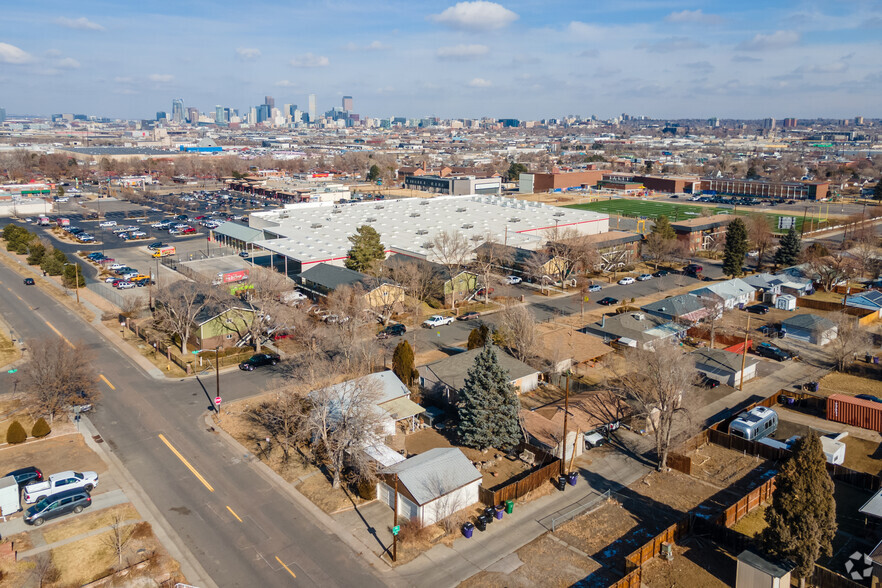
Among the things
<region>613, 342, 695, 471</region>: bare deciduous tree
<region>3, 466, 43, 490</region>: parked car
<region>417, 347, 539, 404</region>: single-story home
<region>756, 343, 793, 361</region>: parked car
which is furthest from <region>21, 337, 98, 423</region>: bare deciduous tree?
Result: <region>756, 343, 793, 361</region>: parked car

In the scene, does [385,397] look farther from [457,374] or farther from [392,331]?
[392,331]

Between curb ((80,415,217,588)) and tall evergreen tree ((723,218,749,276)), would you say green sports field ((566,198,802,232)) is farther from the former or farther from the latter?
curb ((80,415,217,588))

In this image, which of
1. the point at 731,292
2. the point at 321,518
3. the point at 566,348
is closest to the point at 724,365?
the point at 566,348

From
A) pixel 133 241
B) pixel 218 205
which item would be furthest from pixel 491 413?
pixel 218 205

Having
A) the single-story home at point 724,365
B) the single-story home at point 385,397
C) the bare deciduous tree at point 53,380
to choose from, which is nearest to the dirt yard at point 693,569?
the single-story home at point 385,397

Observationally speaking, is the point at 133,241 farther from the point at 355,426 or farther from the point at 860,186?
the point at 860,186

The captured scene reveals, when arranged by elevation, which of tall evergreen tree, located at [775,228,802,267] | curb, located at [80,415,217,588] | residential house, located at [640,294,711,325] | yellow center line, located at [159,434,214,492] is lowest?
curb, located at [80,415,217,588]
